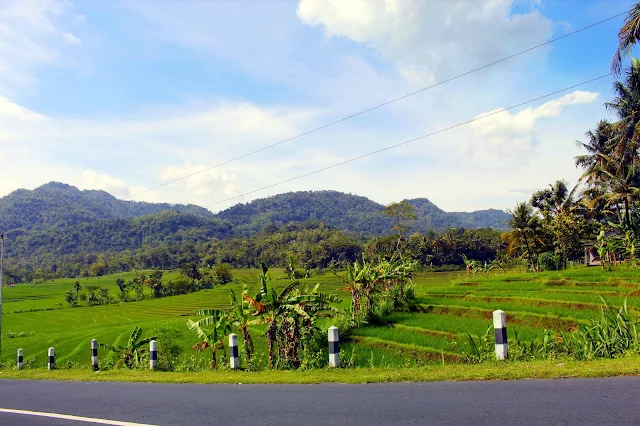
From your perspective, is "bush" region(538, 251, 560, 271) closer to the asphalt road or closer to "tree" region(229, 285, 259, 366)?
"tree" region(229, 285, 259, 366)

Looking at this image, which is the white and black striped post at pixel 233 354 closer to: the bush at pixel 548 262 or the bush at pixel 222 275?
the bush at pixel 548 262

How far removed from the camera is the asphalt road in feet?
15.3

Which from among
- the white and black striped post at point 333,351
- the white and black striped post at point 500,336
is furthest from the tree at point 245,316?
the white and black striped post at point 500,336

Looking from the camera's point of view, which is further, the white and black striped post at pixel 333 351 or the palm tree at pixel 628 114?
the palm tree at pixel 628 114

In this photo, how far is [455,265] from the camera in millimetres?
82312

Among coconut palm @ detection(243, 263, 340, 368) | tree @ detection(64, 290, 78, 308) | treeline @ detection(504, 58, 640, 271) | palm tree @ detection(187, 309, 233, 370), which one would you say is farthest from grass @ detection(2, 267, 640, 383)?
tree @ detection(64, 290, 78, 308)

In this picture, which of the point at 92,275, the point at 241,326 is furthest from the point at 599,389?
the point at 92,275

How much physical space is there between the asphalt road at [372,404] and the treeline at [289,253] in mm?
70441

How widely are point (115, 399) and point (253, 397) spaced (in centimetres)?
235

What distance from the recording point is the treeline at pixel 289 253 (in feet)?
278

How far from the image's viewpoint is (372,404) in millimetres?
5656

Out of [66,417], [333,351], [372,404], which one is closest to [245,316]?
[333,351]

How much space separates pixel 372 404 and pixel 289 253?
298ft

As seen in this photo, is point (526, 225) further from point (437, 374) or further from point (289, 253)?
point (289, 253)
